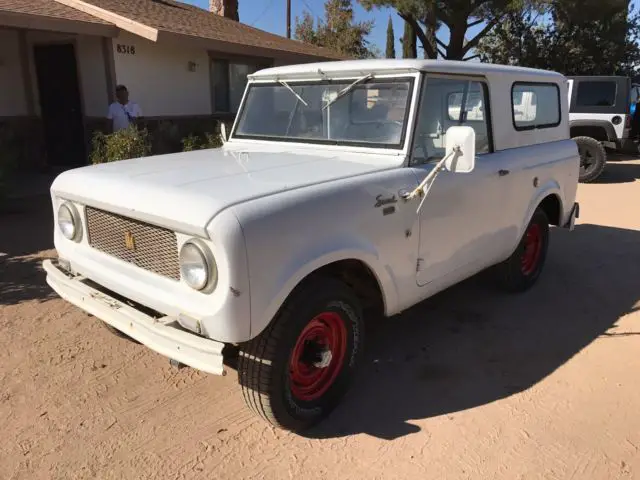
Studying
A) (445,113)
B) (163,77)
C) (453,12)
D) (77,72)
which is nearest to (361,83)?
(445,113)

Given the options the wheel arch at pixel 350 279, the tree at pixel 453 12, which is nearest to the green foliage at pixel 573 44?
the tree at pixel 453 12

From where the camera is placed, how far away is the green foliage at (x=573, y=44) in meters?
19.1

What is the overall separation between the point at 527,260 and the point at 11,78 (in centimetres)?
986

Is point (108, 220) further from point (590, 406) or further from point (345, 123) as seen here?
point (590, 406)

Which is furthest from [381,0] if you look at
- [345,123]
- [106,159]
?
[345,123]

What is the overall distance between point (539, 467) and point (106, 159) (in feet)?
23.5

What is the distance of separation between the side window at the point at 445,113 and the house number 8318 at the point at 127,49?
26.8 ft

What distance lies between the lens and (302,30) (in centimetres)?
3192

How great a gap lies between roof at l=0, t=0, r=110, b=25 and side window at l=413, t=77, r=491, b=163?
24.1ft

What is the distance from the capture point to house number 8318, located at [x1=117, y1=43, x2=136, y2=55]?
33.3 feet

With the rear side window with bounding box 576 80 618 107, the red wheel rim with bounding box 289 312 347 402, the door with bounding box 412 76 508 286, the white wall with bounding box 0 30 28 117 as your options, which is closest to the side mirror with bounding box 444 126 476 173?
the door with bounding box 412 76 508 286

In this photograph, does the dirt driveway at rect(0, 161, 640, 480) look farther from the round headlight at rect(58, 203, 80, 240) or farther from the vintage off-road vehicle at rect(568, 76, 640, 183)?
the vintage off-road vehicle at rect(568, 76, 640, 183)

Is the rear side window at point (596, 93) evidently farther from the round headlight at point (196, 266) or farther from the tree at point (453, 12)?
the round headlight at point (196, 266)

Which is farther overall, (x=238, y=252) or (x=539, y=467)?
(x=539, y=467)
